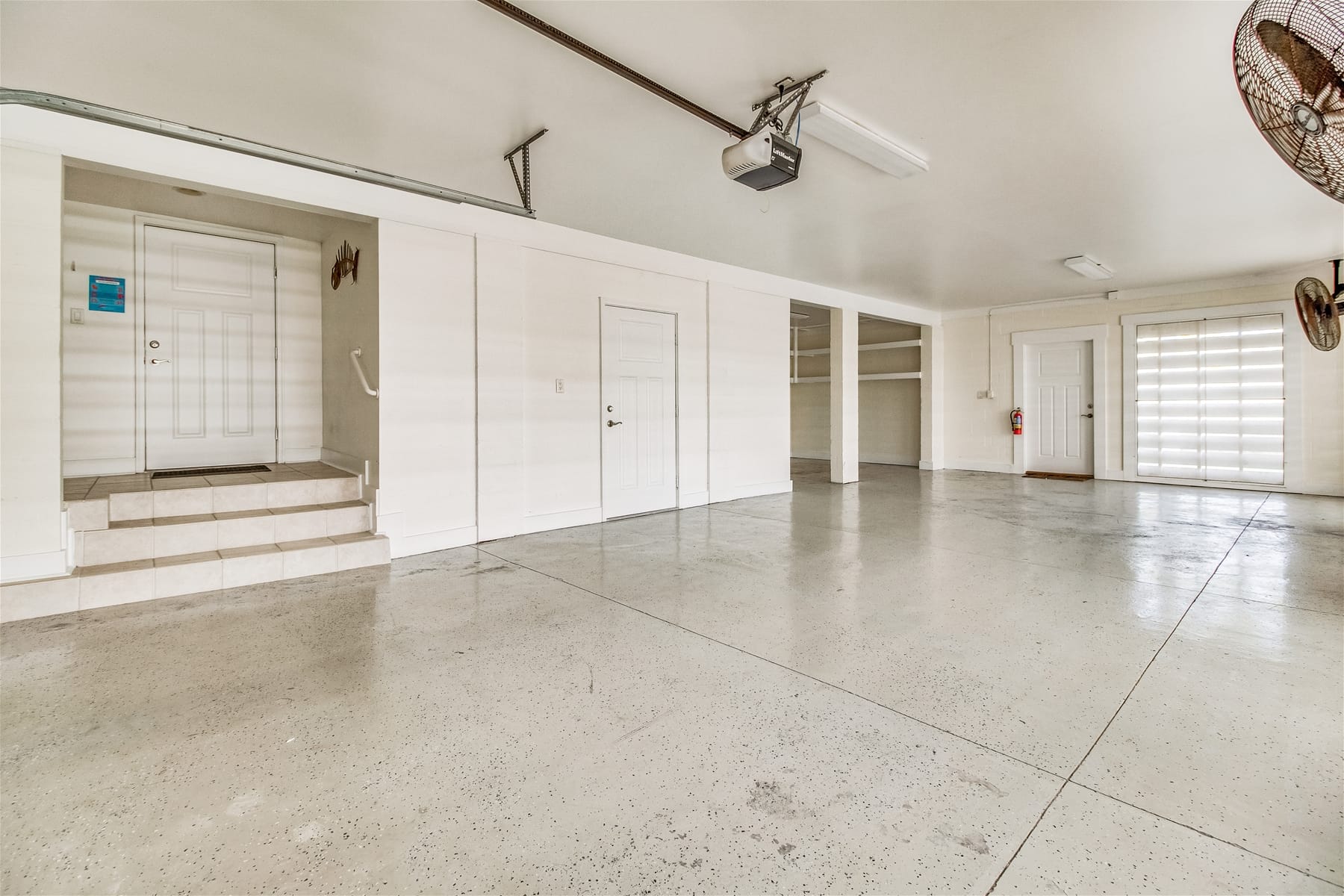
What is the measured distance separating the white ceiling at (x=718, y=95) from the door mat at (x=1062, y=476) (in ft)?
14.5

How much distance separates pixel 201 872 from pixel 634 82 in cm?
332

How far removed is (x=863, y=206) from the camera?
4652 millimetres

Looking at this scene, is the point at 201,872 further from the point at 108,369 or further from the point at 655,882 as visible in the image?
the point at 108,369

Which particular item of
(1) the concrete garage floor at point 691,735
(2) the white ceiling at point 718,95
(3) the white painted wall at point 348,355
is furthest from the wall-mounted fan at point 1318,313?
(3) the white painted wall at point 348,355

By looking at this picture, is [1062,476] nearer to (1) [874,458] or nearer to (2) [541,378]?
(1) [874,458]

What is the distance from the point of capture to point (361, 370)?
4.37 m

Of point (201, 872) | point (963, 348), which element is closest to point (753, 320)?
point (963, 348)

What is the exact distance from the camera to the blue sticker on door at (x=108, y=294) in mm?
4473

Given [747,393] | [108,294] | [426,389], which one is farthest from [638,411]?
[108,294]

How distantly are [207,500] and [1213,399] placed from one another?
11238 millimetres

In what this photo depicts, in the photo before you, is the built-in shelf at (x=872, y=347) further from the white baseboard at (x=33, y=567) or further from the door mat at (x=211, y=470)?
the white baseboard at (x=33, y=567)

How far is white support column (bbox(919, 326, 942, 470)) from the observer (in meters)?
10.1

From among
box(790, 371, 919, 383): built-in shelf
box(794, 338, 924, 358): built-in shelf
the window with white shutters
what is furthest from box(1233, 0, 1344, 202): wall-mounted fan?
box(794, 338, 924, 358): built-in shelf

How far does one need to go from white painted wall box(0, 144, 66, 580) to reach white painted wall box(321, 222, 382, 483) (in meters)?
1.61
